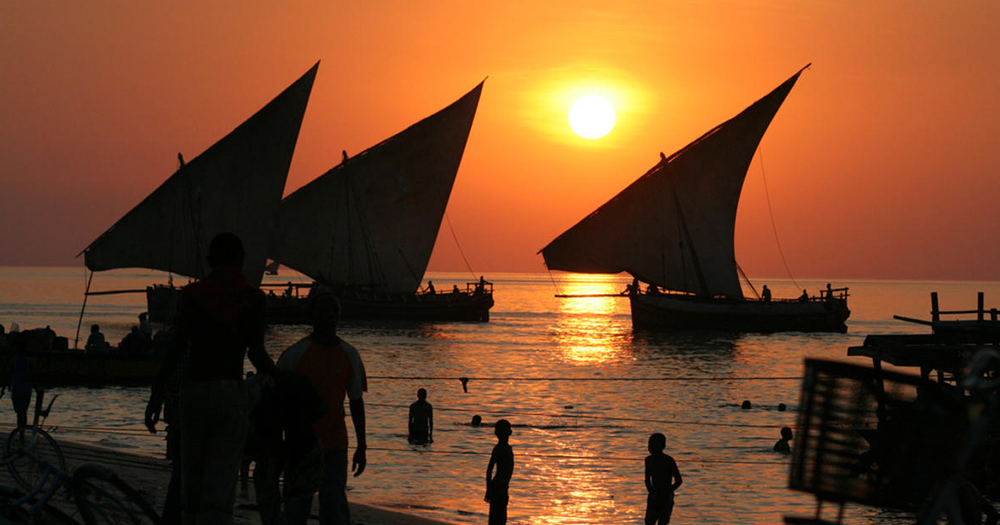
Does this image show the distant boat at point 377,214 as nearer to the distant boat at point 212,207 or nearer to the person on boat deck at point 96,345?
the distant boat at point 212,207

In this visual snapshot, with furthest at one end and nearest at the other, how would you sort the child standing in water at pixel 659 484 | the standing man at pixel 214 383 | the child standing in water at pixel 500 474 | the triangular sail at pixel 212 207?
the triangular sail at pixel 212 207 → the child standing in water at pixel 500 474 → the child standing in water at pixel 659 484 → the standing man at pixel 214 383

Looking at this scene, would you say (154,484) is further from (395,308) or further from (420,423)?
(395,308)

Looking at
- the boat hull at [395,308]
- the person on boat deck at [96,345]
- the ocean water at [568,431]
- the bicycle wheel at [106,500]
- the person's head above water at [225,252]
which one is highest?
the boat hull at [395,308]

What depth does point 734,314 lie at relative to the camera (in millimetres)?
82625

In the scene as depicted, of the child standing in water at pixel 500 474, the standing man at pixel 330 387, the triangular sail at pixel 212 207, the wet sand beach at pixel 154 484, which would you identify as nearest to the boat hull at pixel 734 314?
the triangular sail at pixel 212 207

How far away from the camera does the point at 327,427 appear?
23.2 ft

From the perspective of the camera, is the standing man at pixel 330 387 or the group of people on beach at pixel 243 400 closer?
the group of people on beach at pixel 243 400

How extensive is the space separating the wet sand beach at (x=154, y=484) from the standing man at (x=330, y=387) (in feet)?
9.27

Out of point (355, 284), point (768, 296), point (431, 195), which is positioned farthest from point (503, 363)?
point (768, 296)

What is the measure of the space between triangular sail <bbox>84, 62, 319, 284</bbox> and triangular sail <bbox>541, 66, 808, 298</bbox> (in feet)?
73.3

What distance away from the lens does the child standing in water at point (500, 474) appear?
1166 centimetres

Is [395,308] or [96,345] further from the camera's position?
[395,308]

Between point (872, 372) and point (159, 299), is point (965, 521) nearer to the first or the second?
point (872, 372)

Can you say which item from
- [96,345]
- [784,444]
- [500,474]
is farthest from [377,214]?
[500,474]
